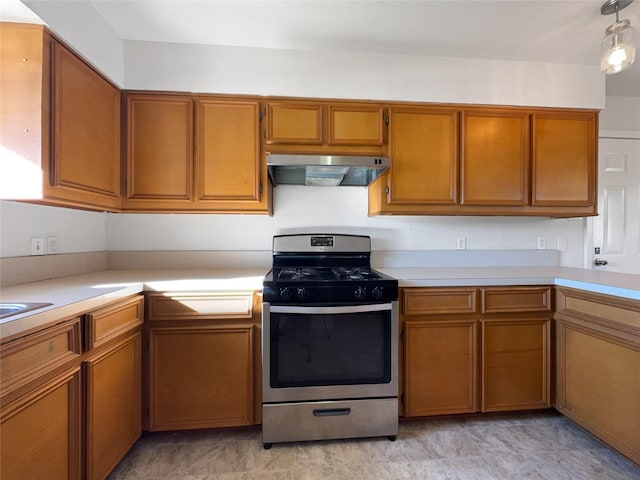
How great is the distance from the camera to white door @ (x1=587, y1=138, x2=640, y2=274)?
98.0 inches

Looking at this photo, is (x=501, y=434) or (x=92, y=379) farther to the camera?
(x=501, y=434)

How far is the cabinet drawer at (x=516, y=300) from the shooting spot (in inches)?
70.2

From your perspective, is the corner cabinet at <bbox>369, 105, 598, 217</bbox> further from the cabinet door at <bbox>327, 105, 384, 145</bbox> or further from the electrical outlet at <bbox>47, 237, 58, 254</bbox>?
the electrical outlet at <bbox>47, 237, 58, 254</bbox>

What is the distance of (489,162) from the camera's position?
2.03 meters

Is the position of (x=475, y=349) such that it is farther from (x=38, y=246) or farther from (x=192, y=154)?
(x=38, y=246)

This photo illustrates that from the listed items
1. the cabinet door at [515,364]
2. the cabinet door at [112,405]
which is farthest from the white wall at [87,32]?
the cabinet door at [515,364]

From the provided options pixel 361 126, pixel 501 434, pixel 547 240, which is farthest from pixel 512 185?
pixel 501 434

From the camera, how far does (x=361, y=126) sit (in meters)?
1.93

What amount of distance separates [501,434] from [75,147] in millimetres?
2748

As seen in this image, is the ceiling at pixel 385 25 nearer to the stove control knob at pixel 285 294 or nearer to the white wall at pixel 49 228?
the white wall at pixel 49 228

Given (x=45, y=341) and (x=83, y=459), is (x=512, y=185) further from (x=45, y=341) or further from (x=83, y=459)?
(x=83, y=459)

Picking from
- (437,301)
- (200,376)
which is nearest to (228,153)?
Answer: (200,376)

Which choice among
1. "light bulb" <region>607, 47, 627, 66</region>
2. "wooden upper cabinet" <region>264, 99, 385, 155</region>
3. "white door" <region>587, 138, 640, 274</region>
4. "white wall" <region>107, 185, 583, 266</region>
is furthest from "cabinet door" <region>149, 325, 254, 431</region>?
"white door" <region>587, 138, 640, 274</region>

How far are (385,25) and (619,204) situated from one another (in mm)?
2475
